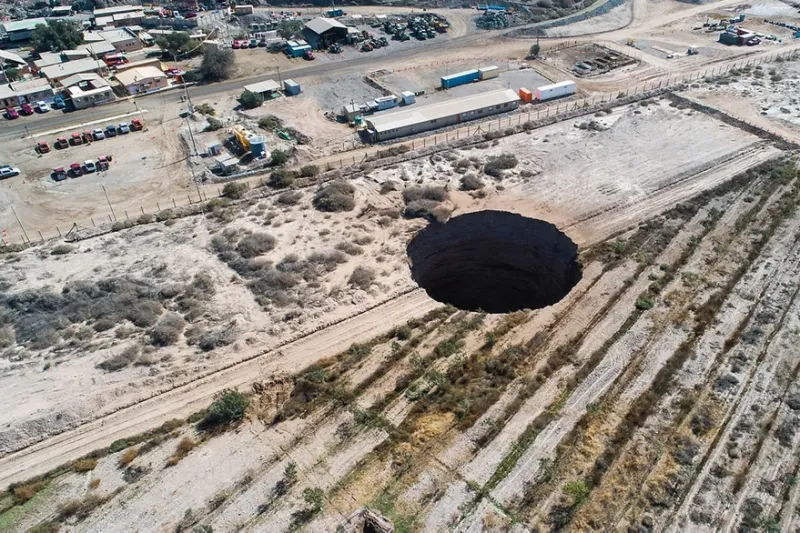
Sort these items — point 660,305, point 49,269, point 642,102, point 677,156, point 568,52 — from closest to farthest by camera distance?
point 660,305 < point 49,269 < point 677,156 < point 642,102 < point 568,52

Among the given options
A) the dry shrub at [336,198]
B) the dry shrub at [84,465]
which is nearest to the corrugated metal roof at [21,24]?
the dry shrub at [336,198]

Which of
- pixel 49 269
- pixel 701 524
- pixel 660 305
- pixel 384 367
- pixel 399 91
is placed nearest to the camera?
pixel 701 524

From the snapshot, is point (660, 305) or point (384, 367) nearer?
point (384, 367)

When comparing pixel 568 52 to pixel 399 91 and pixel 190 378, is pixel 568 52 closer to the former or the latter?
pixel 399 91

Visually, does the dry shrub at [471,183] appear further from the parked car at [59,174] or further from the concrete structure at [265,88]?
the parked car at [59,174]

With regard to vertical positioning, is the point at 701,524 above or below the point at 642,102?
below

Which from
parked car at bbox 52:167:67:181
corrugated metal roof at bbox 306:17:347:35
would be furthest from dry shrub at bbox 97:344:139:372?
corrugated metal roof at bbox 306:17:347:35

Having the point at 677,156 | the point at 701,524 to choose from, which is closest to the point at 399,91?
the point at 677,156

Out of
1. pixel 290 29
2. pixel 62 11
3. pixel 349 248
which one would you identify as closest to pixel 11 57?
pixel 62 11
